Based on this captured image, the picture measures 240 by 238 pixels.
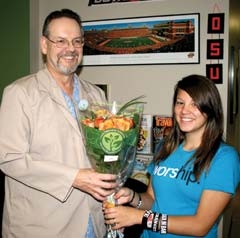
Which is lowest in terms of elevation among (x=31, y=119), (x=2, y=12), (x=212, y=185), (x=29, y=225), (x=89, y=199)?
(x=29, y=225)

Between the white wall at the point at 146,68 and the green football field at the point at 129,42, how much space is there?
0.59 feet

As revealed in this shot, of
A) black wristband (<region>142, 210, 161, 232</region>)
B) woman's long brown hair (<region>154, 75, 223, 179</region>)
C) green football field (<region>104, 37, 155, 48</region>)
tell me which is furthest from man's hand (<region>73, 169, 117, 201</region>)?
green football field (<region>104, 37, 155, 48</region>)

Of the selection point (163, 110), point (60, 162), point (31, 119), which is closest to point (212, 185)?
point (60, 162)

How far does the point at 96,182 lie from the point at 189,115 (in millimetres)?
494

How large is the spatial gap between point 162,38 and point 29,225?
5.75ft

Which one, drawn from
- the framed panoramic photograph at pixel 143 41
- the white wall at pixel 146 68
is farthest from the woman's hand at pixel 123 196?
the framed panoramic photograph at pixel 143 41

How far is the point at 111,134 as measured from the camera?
1198mm

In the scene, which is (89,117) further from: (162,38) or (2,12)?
(2,12)

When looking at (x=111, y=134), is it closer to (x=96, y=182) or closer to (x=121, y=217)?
(x=96, y=182)

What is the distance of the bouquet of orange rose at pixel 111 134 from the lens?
1.21 metres

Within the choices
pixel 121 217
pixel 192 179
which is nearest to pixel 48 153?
pixel 121 217

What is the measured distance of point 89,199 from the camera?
1531 mm

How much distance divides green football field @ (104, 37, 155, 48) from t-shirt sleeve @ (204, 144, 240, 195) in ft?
4.96

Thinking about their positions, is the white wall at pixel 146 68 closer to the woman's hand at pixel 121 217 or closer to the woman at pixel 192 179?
the woman at pixel 192 179
